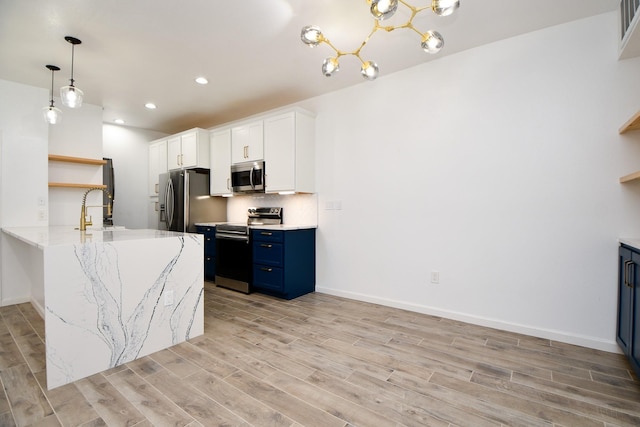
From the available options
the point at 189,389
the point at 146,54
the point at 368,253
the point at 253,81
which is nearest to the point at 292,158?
the point at 253,81

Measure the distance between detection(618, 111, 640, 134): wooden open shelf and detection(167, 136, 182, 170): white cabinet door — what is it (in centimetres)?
525

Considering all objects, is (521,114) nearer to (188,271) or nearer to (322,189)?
(322,189)

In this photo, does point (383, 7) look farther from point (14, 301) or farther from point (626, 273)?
point (14, 301)

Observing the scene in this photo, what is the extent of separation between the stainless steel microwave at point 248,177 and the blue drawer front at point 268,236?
2.12ft

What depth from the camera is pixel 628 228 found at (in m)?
2.29

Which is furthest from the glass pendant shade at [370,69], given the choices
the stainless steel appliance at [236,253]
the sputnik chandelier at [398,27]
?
the stainless steel appliance at [236,253]

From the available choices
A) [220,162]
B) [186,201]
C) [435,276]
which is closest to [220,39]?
[220,162]

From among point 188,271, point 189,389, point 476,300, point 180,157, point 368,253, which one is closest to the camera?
point 189,389

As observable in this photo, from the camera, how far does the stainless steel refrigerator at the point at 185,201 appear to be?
15.2ft

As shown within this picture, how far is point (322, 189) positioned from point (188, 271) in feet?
6.58

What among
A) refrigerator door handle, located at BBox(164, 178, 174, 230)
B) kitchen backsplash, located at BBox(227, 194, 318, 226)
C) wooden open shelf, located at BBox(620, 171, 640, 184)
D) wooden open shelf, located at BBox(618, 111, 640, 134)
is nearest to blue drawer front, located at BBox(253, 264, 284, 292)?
kitchen backsplash, located at BBox(227, 194, 318, 226)

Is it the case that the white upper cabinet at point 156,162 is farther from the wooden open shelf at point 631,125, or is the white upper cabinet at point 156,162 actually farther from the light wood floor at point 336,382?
the wooden open shelf at point 631,125

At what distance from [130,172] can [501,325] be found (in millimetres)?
5978

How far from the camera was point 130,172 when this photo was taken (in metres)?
5.47
